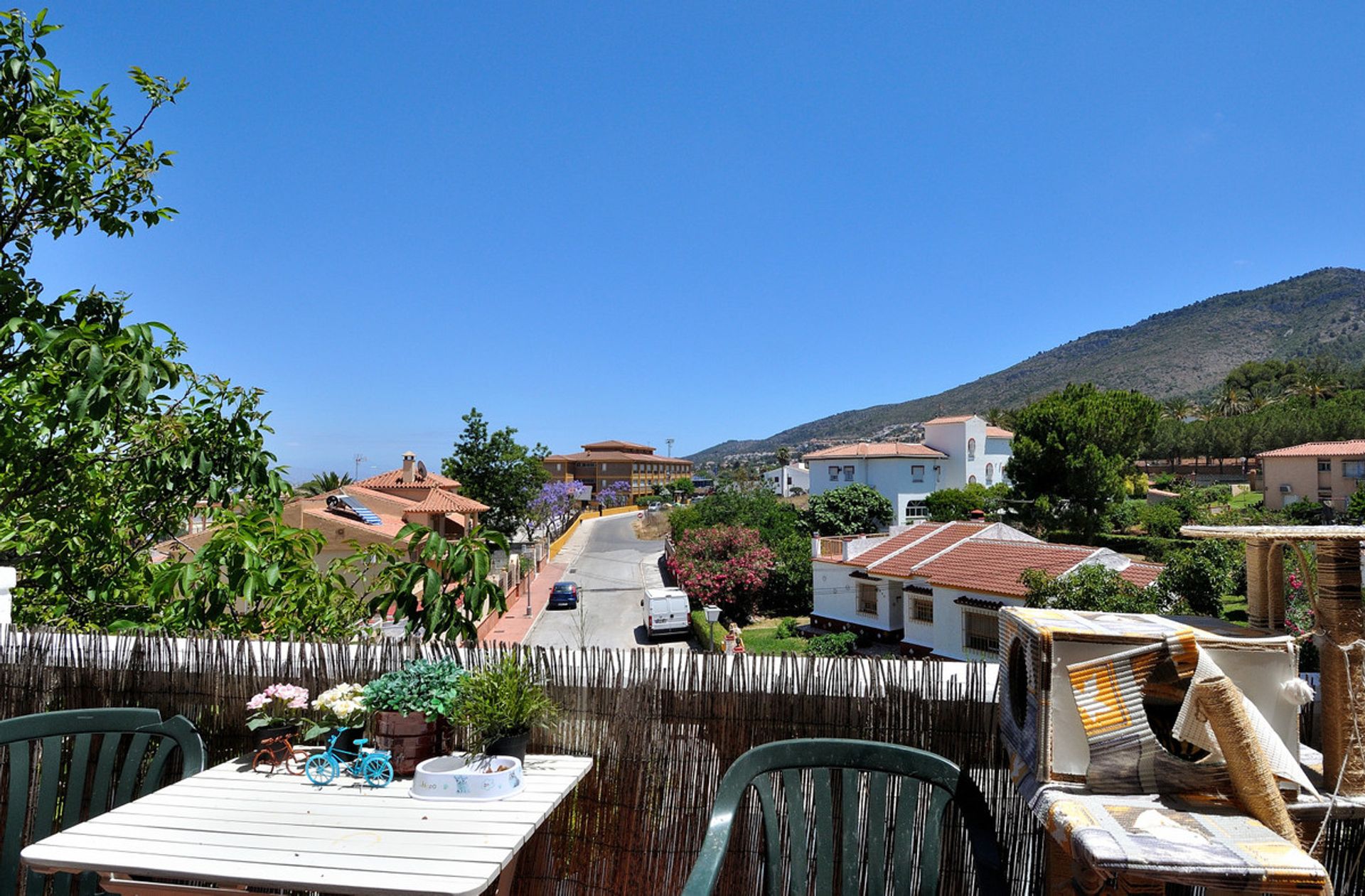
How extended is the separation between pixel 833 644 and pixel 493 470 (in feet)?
64.2

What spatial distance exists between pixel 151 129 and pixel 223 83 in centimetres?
249

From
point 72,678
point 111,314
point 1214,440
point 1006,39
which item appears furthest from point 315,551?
point 1214,440

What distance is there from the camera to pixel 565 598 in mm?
27734

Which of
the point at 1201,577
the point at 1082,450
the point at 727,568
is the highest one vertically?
the point at 1082,450

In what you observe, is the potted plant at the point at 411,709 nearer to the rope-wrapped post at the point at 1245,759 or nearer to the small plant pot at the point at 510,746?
the small plant pot at the point at 510,746

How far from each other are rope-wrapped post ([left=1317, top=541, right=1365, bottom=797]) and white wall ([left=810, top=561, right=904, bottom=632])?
70.9 ft

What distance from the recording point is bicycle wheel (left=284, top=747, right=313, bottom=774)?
2647mm

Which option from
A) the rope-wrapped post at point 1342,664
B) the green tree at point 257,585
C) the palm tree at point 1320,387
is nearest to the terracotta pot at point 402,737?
the green tree at point 257,585

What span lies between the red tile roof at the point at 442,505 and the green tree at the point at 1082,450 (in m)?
25.0

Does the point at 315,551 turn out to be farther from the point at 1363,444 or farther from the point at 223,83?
the point at 1363,444

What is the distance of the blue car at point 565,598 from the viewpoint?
2769 centimetres

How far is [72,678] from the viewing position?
3.28 m

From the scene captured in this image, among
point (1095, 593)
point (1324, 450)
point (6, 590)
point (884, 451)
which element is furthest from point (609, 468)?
point (6, 590)

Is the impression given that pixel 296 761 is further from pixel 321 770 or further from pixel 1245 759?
pixel 1245 759
